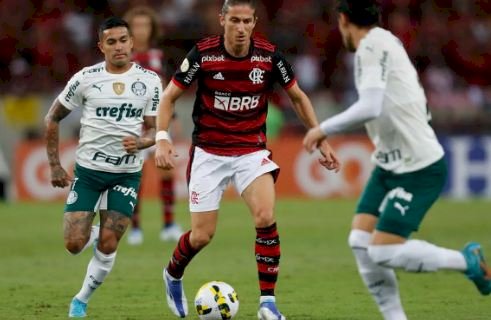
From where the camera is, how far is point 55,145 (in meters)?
9.25

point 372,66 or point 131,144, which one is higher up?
point 372,66

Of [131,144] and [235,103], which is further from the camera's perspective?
Result: [131,144]

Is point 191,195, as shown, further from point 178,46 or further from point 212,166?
point 178,46

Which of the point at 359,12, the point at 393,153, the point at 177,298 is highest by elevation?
A: the point at 359,12

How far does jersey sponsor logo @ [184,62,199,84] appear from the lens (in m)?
8.64

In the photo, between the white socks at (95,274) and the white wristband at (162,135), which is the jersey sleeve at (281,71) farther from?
the white socks at (95,274)

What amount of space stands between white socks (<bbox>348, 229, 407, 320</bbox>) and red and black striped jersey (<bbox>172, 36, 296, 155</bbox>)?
1.78m

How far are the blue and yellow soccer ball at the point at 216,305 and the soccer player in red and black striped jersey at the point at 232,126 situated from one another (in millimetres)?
245

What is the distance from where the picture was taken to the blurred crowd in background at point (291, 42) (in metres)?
24.2

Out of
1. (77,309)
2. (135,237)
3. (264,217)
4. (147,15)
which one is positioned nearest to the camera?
(264,217)

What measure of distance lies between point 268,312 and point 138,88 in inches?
96.0

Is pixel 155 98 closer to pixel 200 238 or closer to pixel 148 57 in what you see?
pixel 200 238

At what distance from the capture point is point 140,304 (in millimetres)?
9695

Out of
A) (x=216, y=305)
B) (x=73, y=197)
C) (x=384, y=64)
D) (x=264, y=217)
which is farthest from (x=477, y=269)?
(x=73, y=197)
